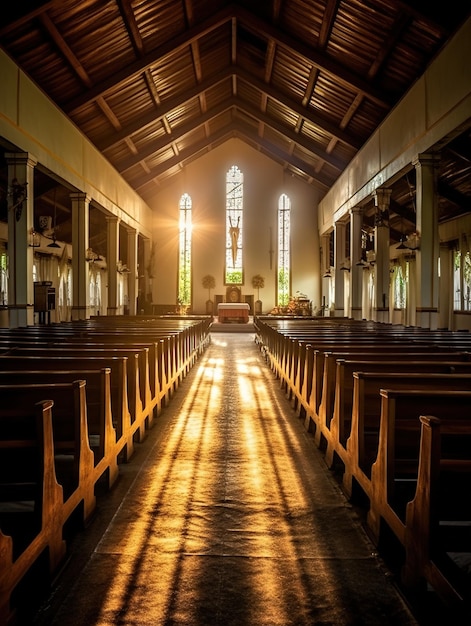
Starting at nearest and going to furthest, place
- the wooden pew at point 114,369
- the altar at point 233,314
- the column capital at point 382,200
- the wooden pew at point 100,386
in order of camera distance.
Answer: the wooden pew at point 100,386, the wooden pew at point 114,369, the column capital at point 382,200, the altar at point 233,314

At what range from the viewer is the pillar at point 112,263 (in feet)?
48.5

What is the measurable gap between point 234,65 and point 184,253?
9039mm

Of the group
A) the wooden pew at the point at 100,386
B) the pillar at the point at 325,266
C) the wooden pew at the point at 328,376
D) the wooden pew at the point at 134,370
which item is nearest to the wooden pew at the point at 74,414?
the wooden pew at the point at 100,386

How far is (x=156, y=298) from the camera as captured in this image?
880 inches

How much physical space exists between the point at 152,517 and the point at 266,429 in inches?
77.1

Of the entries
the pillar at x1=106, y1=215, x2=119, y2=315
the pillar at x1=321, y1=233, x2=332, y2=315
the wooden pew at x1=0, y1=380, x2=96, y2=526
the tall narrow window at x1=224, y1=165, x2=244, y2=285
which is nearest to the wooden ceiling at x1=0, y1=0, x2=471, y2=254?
the pillar at x1=106, y1=215, x2=119, y2=315

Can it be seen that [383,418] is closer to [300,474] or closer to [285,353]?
[300,474]

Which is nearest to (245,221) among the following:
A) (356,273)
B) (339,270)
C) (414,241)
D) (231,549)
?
(339,270)

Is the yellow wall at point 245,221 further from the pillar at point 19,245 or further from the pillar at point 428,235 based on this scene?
the pillar at point 19,245

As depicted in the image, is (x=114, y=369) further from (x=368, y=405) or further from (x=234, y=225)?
(x=234, y=225)

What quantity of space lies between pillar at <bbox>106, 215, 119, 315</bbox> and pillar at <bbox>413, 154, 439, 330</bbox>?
8620 mm

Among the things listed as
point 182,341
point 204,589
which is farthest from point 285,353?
point 204,589

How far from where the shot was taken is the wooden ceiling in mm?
8672

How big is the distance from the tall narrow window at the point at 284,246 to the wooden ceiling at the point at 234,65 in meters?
5.48
